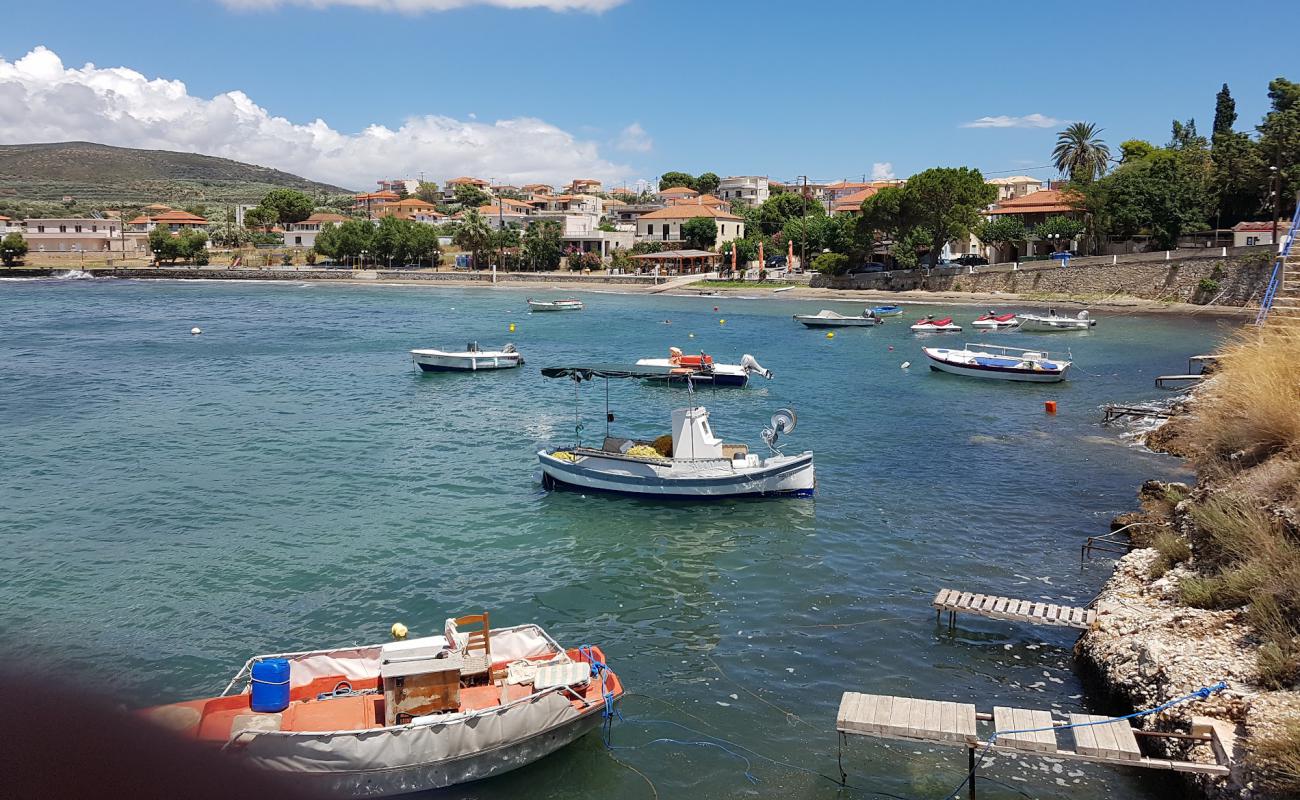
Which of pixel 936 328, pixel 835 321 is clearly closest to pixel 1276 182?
pixel 936 328

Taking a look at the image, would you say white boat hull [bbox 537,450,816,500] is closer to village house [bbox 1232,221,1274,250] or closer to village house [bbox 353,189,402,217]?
village house [bbox 1232,221,1274,250]

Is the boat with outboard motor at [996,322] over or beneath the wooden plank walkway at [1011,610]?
over

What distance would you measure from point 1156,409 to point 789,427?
1762 cm

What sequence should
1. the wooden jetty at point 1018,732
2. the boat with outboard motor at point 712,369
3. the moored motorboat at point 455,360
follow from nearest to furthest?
the wooden jetty at point 1018,732 < the boat with outboard motor at point 712,369 < the moored motorboat at point 455,360

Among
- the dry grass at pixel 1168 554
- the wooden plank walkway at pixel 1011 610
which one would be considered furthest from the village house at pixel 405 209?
the dry grass at pixel 1168 554

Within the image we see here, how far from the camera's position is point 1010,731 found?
10.8 meters

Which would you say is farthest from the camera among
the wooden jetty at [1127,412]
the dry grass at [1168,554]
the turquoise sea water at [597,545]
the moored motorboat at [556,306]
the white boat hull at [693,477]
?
the moored motorboat at [556,306]

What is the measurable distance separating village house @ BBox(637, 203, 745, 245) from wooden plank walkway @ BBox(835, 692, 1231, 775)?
110086 mm

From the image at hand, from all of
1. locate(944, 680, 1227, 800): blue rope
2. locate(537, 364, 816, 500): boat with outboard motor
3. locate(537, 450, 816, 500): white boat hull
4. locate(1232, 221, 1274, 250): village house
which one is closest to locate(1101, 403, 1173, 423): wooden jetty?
locate(537, 364, 816, 500): boat with outboard motor

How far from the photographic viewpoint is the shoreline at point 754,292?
70.0 meters

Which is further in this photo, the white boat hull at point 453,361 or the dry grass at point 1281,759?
the white boat hull at point 453,361

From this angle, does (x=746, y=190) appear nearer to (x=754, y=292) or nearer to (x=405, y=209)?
(x=405, y=209)

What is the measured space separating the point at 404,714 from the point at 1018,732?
24.4 ft

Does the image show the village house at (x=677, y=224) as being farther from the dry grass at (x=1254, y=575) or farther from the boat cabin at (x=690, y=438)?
the dry grass at (x=1254, y=575)
